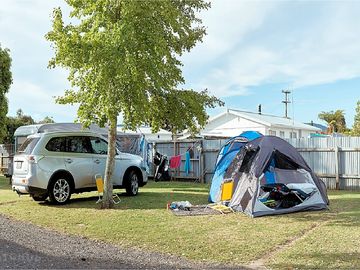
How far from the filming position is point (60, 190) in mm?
10664

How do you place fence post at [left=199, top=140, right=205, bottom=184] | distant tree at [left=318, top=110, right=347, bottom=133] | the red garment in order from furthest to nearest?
distant tree at [left=318, top=110, right=347, bottom=133] < the red garment < fence post at [left=199, top=140, right=205, bottom=184]

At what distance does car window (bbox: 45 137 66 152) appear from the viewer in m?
10.6

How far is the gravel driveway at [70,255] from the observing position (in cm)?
534

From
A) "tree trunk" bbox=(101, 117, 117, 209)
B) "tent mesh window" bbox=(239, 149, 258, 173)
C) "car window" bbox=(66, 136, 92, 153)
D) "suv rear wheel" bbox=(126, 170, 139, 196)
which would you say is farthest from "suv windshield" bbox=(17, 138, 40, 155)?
"tent mesh window" bbox=(239, 149, 258, 173)

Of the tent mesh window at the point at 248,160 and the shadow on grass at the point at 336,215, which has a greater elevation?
the tent mesh window at the point at 248,160

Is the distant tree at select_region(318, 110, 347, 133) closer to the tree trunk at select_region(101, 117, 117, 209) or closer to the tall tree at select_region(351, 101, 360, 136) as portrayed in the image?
the tall tree at select_region(351, 101, 360, 136)

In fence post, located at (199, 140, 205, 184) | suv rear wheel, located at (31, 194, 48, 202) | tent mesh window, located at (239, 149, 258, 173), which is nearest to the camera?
tent mesh window, located at (239, 149, 258, 173)

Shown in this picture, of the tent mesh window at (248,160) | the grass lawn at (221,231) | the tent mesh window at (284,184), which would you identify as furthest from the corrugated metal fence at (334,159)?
the tent mesh window at (248,160)

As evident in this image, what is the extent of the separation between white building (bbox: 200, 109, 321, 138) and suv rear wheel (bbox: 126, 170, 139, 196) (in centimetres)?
1620

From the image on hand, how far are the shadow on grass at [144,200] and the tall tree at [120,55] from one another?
701mm

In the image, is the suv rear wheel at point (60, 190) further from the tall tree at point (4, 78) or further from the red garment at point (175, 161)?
the tall tree at point (4, 78)

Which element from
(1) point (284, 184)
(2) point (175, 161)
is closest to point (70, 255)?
(1) point (284, 184)

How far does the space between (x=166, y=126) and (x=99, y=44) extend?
2.99 meters

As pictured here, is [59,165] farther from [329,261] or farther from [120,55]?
[329,261]
